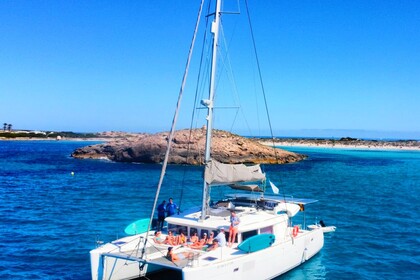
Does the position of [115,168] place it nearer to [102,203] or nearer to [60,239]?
[102,203]

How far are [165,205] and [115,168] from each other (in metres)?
42.9

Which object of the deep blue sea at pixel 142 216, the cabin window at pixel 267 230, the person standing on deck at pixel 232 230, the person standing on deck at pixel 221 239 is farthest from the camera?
the deep blue sea at pixel 142 216

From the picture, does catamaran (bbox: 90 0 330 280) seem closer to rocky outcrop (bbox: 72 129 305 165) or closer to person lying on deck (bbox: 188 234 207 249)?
person lying on deck (bbox: 188 234 207 249)

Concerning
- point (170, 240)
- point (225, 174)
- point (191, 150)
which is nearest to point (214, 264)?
point (170, 240)

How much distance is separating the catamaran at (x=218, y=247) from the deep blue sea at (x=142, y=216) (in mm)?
1626

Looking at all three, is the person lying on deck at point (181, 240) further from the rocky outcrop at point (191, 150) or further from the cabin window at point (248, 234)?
the rocky outcrop at point (191, 150)

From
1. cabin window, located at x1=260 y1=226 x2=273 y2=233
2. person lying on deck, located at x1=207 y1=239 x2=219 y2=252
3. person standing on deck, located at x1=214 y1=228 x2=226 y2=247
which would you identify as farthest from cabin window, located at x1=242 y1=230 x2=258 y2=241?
person lying on deck, located at x1=207 y1=239 x2=219 y2=252

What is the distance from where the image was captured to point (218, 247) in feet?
51.5

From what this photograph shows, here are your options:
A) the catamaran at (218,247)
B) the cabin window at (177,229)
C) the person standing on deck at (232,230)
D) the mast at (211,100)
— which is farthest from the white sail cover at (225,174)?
the cabin window at (177,229)

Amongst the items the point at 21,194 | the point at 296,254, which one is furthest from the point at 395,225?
the point at 21,194

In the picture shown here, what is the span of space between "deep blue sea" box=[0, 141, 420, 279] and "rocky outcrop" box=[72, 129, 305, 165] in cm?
1045

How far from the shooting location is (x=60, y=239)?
22359 mm

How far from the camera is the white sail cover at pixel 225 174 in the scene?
56.8 feet

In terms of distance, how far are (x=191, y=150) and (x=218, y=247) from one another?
50.3 metres
